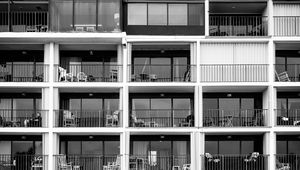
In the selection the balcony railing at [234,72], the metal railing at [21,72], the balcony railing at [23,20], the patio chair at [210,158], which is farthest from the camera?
the balcony railing at [23,20]

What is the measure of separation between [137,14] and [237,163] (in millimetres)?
9977

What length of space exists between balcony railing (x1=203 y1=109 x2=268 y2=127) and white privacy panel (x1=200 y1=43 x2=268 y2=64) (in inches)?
112

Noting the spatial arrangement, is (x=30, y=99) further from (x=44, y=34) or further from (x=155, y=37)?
(x=155, y=37)

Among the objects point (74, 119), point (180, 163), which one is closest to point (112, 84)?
point (74, 119)

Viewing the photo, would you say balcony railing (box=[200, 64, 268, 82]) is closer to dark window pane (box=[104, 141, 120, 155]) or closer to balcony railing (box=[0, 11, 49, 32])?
dark window pane (box=[104, 141, 120, 155])

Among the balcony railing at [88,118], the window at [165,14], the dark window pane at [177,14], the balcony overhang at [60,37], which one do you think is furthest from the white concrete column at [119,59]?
the dark window pane at [177,14]

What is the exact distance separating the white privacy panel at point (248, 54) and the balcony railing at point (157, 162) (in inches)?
240

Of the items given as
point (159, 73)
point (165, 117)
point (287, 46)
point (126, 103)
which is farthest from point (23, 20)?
point (287, 46)

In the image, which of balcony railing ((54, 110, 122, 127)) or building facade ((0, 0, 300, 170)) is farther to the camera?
balcony railing ((54, 110, 122, 127))

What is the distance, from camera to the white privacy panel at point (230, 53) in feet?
147

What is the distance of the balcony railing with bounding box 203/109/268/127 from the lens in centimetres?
4465

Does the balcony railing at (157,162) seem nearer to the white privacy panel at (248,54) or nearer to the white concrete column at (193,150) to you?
the white concrete column at (193,150)

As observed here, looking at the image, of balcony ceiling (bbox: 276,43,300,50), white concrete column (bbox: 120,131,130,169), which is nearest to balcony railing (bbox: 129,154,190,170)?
white concrete column (bbox: 120,131,130,169)

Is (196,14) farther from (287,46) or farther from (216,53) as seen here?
(287,46)
